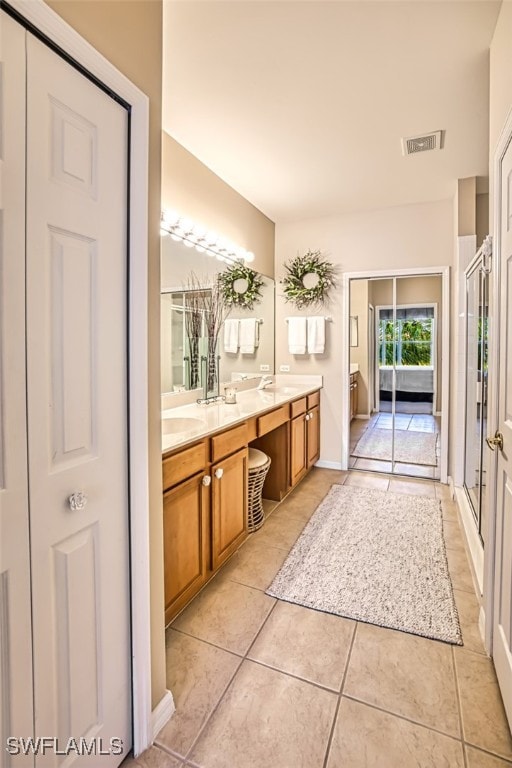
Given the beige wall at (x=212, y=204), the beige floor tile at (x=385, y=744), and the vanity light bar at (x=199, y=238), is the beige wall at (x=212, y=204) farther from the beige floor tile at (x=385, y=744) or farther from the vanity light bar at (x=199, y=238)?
the beige floor tile at (x=385, y=744)

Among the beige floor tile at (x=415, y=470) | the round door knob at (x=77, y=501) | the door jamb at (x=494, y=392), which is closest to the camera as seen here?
the round door knob at (x=77, y=501)

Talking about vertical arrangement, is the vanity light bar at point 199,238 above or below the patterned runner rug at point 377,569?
above

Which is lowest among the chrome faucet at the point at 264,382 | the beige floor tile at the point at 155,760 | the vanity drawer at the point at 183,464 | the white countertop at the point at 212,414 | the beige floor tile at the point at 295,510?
the beige floor tile at the point at 155,760

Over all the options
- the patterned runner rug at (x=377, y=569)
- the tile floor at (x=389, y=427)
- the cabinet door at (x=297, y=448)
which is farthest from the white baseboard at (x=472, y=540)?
the cabinet door at (x=297, y=448)

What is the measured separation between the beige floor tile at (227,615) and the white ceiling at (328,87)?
2.69m

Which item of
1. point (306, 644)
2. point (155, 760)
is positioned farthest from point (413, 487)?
point (155, 760)

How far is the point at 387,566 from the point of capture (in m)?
2.24

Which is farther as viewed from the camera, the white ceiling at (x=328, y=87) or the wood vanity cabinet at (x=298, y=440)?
the wood vanity cabinet at (x=298, y=440)

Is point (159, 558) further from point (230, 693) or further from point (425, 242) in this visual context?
point (425, 242)

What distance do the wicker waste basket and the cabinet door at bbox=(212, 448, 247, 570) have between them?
27 cm

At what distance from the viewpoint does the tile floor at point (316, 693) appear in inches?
47.6

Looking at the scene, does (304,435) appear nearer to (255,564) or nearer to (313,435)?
(313,435)

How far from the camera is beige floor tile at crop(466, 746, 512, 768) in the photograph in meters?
1.17

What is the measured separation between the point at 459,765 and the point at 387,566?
1081 millimetres
